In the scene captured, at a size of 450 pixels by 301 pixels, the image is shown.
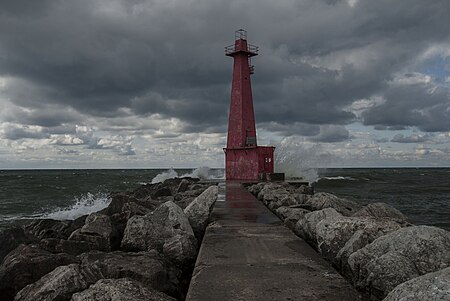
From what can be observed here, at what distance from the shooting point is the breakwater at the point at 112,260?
339 cm

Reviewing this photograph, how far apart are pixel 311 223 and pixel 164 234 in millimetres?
1939

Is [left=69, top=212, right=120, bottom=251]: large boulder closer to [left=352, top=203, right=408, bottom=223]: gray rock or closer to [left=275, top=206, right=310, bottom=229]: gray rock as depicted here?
[left=275, top=206, right=310, bottom=229]: gray rock

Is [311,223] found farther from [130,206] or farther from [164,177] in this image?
[164,177]

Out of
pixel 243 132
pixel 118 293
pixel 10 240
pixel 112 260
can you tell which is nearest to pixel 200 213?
pixel 112 260

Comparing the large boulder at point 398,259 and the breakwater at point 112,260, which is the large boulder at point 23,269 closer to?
the breakwater at point 112,260

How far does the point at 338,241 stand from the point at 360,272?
102 cm

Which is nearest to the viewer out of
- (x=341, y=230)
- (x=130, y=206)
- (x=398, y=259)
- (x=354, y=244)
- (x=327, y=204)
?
(x=398, y=259)

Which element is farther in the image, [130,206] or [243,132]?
[243,132]

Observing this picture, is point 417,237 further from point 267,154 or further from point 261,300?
point 267,154

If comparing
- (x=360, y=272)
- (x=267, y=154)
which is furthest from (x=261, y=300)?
(x=267, y=154)

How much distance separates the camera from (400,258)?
3.12m

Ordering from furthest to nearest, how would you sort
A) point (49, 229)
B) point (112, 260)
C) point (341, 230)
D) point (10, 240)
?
point (49, 229)
point (10, 240)
point (341, 230)
point (112, 260)

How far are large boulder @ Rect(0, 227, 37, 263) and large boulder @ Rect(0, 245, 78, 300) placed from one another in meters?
2.28

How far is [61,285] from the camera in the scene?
136 inches
